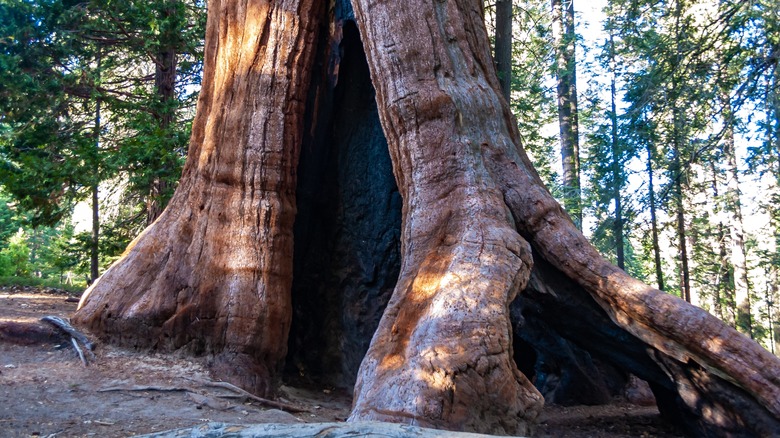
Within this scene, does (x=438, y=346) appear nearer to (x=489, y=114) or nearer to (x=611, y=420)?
(x=489, y=114)

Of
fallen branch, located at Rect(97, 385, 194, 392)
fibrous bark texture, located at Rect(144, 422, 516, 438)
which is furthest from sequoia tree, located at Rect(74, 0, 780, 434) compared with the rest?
fibrous bark texture, located at Rect(144, 422, 516, 438)

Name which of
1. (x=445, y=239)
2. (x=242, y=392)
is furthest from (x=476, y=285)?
(x=242, y=392)

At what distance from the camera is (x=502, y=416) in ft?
13.2

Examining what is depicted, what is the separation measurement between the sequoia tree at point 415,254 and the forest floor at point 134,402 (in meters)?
0.44

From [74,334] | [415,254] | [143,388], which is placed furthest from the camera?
[74,334]

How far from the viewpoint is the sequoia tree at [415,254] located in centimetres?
419

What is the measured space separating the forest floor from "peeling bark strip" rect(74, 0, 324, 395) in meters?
0.41

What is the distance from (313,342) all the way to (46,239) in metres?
37.5

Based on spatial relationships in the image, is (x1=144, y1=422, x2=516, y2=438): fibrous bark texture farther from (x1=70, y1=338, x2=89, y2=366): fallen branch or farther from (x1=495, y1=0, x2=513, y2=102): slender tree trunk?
(x1=495, y1=0, x2=513, y2=102): slender tree trunk

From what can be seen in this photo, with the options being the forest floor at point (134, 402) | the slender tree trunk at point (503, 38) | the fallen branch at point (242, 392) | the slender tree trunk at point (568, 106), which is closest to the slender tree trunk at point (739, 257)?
the slender tree trunk at point (568, 106)

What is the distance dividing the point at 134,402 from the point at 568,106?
47.7ft

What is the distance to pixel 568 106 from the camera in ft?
55.5

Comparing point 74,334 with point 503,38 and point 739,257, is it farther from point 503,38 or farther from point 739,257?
point 739,257

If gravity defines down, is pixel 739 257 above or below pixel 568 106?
below
